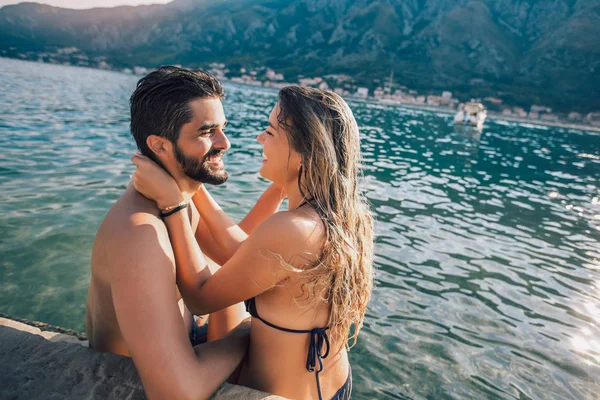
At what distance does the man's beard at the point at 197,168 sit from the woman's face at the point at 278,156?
1.57 feet

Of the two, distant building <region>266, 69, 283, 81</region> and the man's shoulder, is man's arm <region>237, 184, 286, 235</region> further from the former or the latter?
distant building <region>266, 69, 283, 81</region>

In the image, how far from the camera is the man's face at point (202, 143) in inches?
101

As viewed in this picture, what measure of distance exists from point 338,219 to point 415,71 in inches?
6362

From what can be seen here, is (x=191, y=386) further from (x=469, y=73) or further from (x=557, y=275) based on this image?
(x=469, y=73)

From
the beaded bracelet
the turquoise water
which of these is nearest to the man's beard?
the beaded bracelet

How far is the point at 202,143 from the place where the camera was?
103 inches

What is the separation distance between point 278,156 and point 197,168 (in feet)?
2.12

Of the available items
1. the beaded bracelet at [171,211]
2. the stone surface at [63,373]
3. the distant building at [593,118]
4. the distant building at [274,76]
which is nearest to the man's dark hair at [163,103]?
the beaded bracelet at [171,211]

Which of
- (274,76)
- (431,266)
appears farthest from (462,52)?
(431,266)

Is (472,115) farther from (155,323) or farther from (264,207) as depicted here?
(155,323)

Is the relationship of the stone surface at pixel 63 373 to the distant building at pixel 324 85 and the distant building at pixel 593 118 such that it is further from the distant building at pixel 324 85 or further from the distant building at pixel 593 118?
the distant building at pixel 324 85

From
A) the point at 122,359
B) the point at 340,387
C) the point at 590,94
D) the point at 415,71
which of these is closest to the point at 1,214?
the point at 122,359

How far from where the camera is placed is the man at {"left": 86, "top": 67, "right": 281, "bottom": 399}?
6.17ft

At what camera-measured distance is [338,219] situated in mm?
2227
